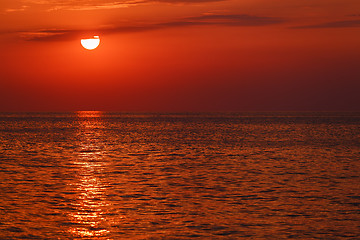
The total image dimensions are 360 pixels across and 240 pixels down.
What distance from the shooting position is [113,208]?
929 inches

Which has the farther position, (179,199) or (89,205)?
(179,199)

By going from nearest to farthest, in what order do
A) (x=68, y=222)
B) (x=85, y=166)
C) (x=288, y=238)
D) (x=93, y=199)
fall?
(x=288, y=238) → (x=68, y=222) → (x=93, y=199) → (x=85, y=166)

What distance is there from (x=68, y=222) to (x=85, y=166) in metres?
21.3

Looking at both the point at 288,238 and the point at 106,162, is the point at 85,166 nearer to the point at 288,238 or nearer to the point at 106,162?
the point at 106,162

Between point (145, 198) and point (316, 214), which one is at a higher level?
point (145, 198)

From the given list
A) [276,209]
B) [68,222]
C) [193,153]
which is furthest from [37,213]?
[193,153]

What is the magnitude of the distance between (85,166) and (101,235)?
2347 centimetres

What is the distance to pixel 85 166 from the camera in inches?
1652

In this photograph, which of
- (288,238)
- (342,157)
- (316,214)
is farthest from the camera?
(342,157)

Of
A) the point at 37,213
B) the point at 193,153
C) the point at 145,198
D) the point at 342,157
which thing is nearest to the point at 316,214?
the point at 145,198

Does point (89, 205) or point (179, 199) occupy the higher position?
point (89, 205)

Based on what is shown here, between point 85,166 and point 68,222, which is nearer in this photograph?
point 68,222

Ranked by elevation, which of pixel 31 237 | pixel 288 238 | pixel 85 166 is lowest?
pixel 288 238

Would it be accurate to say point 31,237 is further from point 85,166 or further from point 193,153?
point 193,153
